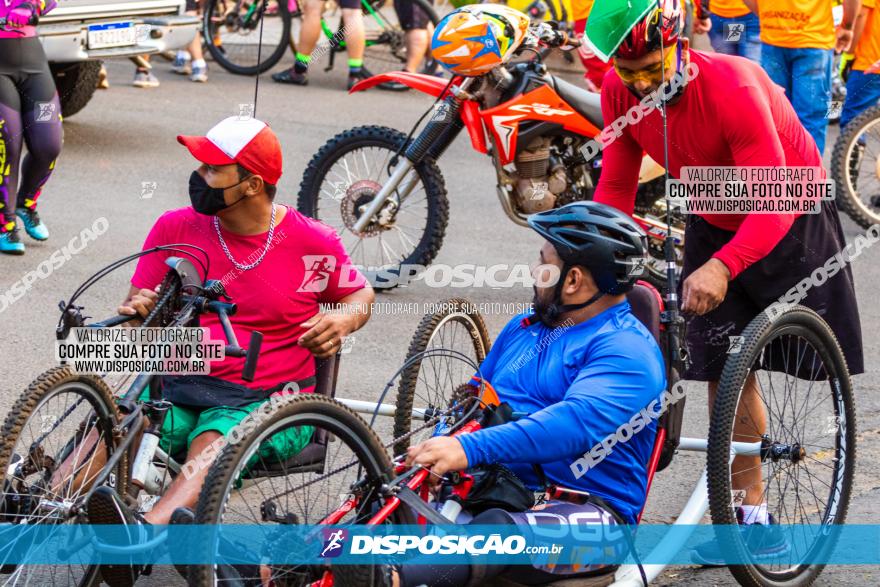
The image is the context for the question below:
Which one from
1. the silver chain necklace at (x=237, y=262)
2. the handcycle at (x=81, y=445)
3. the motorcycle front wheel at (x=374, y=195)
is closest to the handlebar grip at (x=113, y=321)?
the handcycle at (x=81, y=445)

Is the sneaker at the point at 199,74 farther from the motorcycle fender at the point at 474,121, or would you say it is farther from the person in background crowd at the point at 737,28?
the motorcycle fender at the point at 474,121

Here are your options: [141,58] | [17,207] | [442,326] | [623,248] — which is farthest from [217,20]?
[623,248]

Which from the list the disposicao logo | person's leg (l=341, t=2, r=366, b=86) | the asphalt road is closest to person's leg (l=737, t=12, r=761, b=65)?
the asphalt road

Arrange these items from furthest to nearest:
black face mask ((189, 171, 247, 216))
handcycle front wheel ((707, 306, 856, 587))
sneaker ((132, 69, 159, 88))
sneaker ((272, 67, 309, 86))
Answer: sneaker ((272, 67, 309, 86)) < sneaker ((132, 69, 159, 88)) < black face mask ((189, 171, 247, 216)) < handcycle front wheel ((707, 306, 856, 587))

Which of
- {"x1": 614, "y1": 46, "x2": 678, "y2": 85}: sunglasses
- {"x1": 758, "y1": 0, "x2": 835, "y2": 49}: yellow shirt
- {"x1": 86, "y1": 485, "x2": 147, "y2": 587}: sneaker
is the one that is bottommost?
{"x1": 86, "y1": 485, "x2": 147, "y2": 587}: sneaker

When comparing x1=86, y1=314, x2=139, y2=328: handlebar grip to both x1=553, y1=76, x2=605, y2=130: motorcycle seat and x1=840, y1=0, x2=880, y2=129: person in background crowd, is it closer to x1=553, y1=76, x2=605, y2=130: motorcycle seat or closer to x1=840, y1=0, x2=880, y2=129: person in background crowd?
x1=553, y1=76, x2=605, y2=130: motorcycle seat

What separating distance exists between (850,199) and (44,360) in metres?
5.56

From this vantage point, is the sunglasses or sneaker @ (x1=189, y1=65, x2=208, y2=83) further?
sneaker @ (x1=189, y1=65, x2=208, y2=83)

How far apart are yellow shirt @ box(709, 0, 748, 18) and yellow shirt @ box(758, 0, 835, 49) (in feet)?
2.86

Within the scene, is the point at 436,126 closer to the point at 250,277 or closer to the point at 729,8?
the point at 250,277

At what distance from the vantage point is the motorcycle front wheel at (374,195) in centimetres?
722

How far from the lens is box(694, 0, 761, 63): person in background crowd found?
986 cm

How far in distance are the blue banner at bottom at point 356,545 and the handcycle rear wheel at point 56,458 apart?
0.03 meters

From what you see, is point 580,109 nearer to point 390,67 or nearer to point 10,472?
point 10,472
